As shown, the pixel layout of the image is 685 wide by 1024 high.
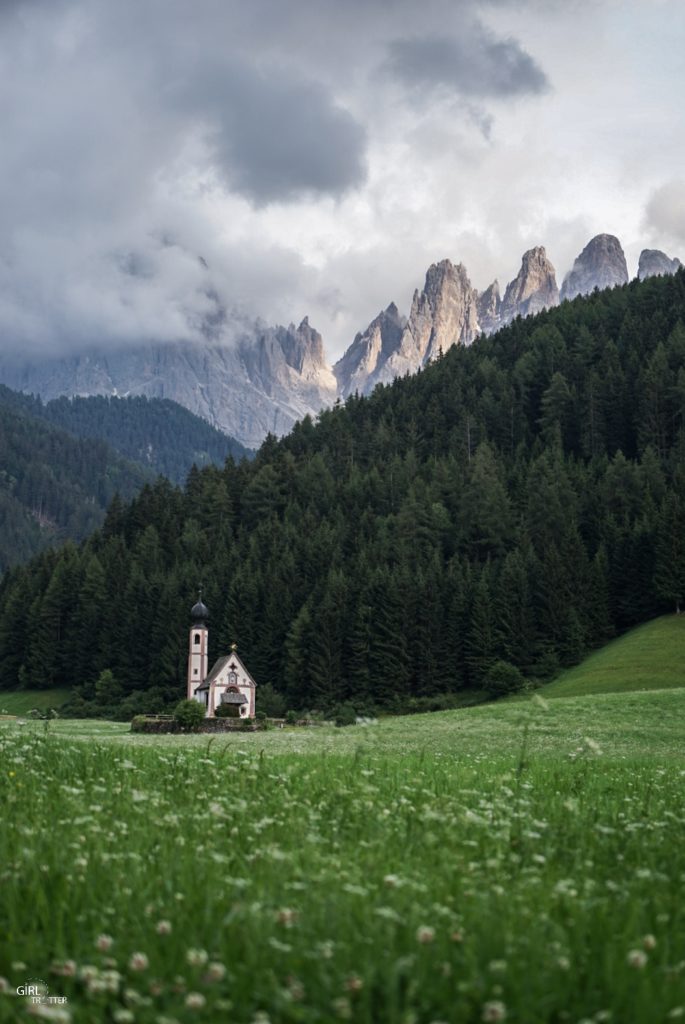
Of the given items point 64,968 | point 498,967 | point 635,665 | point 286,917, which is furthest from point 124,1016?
point 635,665

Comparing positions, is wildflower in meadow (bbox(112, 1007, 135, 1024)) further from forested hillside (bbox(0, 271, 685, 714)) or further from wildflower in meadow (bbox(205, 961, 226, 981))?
forested hillside (bbox(0, 271, 685, 714))

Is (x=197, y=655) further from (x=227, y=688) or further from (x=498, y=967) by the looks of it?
(x=498, y=967)

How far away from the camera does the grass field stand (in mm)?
5016

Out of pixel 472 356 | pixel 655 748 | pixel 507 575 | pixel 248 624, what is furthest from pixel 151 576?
pixel 655 748

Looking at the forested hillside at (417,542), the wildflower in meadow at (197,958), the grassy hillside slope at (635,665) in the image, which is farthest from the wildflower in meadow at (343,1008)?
the forested hillside at (417,542)

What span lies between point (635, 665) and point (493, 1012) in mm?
76598

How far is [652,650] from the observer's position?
80250 mm

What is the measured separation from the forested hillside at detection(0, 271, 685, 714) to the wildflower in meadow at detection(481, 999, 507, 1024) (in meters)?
83.2

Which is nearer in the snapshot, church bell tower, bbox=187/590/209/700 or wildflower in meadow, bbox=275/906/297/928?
wildflower in meadow, bbox=275/906/297/928

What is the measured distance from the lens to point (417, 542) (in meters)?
116

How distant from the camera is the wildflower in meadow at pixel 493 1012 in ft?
15.0

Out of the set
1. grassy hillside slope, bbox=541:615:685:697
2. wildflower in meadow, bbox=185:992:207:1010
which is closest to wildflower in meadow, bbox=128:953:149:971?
wildflower in meadow, bbox=185:992:207:1010

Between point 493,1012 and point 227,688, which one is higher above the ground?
point 493,1012

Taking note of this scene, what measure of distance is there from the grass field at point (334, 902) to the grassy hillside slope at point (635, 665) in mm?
62573
